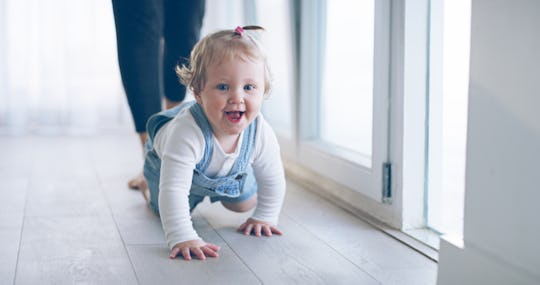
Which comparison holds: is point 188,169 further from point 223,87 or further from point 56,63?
point 56,63

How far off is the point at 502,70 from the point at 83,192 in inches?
46.0

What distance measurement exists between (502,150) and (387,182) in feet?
1.81

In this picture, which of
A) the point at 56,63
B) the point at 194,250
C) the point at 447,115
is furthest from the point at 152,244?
the point at 56,63

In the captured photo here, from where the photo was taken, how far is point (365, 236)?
1396mm

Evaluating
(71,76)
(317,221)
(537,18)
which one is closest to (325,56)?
(317,221)

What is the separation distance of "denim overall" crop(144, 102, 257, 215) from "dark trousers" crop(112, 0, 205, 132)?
169mm

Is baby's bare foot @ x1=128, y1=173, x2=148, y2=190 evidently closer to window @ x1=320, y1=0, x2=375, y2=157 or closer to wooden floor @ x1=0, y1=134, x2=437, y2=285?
wooden floor @ x1=0, y1=134, x2=437, y2=285

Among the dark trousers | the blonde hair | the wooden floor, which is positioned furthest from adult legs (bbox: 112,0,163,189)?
the blonde hair

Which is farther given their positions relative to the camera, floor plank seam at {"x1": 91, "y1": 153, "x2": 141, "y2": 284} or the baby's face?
the baby's face

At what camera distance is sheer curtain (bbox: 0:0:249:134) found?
9.00ft

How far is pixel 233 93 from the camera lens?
127 centimetres

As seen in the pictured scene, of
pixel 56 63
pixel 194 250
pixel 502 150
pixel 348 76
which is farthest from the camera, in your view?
pixel 56 63

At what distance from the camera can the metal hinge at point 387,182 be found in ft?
4.78

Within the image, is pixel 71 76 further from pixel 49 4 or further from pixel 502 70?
pixel 502 70
